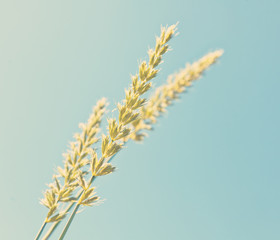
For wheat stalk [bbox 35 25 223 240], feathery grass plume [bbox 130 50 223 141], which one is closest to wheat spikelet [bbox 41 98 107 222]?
wheat stalk [bbox 35 25 223 240]

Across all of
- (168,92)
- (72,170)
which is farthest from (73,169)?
(168,92)

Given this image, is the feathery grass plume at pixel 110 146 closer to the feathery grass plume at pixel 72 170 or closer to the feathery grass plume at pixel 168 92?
the feathery grass plume at pixel 72 170

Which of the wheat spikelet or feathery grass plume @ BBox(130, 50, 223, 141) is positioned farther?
feathery grass plume @ BBox(130, 50, 223, 141)

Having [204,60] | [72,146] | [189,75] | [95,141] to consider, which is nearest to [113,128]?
[95,141]

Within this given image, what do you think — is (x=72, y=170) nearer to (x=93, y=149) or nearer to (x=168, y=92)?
(x=93, y=149)

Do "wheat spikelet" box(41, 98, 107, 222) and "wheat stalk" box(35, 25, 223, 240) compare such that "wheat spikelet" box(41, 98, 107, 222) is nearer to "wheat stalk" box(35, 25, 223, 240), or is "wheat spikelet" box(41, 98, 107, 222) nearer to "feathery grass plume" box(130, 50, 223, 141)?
"wheat stalk" box(35, 25, 223, 240)

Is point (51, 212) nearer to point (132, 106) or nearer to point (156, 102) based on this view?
point (132, 106)
